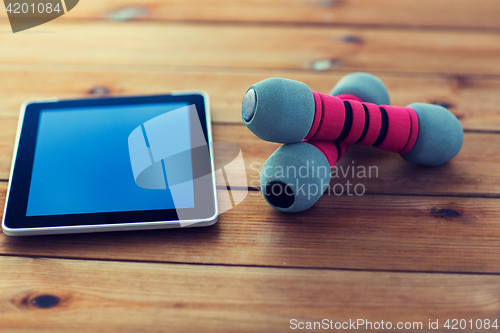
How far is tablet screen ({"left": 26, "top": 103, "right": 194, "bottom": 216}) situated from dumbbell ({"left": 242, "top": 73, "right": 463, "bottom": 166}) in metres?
0.16

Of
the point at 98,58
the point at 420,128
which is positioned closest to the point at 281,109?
the point at 420,128

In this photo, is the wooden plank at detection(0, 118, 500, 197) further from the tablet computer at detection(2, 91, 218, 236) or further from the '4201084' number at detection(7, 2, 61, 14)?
the '4201084' number at detection(7, 2, 61, 14)

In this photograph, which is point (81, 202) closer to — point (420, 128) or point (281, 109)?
point (281, 109)

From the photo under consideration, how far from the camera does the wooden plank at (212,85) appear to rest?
2.44 ft

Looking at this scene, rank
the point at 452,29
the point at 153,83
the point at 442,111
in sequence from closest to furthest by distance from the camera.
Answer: the point at 442,111 < the point at 153,83 < the point at 452,29

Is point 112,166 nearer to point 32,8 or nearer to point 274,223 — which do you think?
point 274,223

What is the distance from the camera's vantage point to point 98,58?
0.84 meters

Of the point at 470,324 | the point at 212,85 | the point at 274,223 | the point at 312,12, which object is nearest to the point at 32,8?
the point at 212,85

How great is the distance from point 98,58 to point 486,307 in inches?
31.1

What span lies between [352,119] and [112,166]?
0.34m

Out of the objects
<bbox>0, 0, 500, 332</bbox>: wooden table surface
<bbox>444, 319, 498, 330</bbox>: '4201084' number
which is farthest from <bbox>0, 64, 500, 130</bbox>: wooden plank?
<bbox>444, 319, 498, 330</bbox>: '4201084' number

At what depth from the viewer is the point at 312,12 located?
93 centimetres

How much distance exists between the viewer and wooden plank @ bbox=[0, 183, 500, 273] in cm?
54

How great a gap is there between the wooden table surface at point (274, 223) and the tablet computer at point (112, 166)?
0.03m
